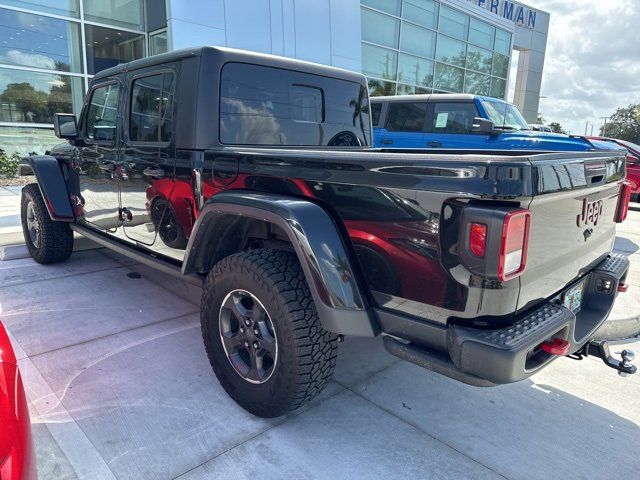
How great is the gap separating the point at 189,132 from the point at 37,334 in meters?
1.81

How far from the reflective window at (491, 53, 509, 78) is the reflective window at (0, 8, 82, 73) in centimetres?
1804

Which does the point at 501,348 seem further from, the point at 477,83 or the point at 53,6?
the point at 477,83

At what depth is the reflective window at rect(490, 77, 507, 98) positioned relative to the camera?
2244 cm

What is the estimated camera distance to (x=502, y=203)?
1667 mm

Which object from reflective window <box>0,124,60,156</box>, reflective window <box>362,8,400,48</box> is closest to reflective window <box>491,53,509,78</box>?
reflective window <box>362,8,400,48</box>

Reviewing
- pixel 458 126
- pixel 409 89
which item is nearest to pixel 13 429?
pixel 458 126

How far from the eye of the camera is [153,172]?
3115 millimetres

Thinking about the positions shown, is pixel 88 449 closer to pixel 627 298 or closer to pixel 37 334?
pixel 37 334

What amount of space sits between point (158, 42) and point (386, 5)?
8279 mm

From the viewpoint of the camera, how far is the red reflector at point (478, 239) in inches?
64.1

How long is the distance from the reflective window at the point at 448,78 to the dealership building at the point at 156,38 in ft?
5.84

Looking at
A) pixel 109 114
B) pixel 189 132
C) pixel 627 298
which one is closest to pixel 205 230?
pixel 189 132

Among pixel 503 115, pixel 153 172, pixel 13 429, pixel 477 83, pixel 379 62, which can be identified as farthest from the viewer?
pixel 477 83

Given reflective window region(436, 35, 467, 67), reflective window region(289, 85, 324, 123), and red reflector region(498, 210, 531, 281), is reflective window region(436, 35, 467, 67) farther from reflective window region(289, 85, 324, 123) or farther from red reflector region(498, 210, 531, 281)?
red reflector region(498, 210, 531, 281)
